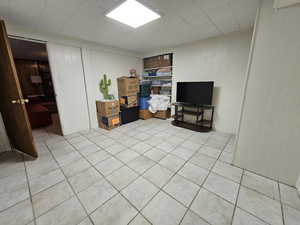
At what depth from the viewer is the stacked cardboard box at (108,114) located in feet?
10.6

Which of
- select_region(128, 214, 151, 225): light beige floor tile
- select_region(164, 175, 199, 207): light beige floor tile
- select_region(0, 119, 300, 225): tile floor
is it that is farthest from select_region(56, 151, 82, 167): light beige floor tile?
select_region(164, 175, 199, 207): light beige floor tile

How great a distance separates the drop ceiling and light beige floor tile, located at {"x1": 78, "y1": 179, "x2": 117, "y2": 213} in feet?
7.77

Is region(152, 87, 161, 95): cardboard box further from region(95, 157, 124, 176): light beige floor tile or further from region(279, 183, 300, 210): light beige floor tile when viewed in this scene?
region(279, 183, 300, 210): light beige floor tile

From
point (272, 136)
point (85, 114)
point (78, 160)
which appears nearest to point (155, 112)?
point (85, 114)

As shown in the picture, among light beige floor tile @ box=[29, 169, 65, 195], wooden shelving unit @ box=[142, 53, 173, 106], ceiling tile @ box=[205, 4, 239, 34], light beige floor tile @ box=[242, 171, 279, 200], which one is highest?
ceiling tile @ box=[205, 4, 239, 34]

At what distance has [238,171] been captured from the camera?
5.75ft

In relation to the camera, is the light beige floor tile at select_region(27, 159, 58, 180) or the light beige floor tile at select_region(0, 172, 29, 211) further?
the light beige floor tile at select_region(27, 159, 58, 180)

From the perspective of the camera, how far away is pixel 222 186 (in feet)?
4.93

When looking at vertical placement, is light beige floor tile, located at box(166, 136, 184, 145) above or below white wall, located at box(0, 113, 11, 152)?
below

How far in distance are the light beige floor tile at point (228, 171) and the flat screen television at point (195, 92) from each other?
5.21 ft

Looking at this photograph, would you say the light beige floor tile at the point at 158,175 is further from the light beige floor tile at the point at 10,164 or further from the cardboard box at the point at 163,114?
the cardboard box at the point at 163,114

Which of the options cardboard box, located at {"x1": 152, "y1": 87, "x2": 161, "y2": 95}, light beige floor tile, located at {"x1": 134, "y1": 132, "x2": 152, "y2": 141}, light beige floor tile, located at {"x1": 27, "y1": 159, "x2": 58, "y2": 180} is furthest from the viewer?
cardboard box, located at {"x1": 152, "y1": 87, "x2": 161, "y2": 95}

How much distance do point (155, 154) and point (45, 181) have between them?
1628mm

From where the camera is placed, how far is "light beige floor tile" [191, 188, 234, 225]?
114 centimetres
